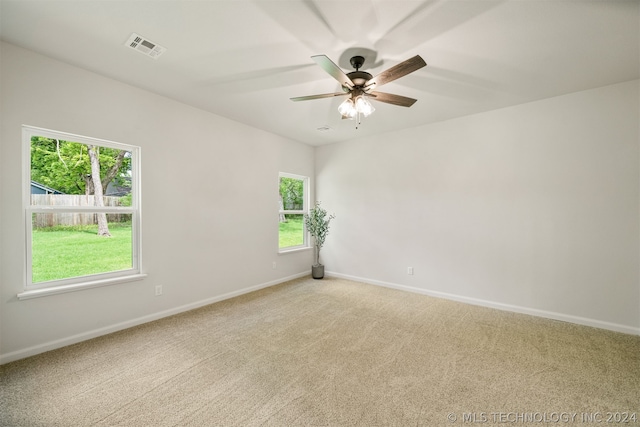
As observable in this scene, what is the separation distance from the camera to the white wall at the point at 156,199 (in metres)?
2.26

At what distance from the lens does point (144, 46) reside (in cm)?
223

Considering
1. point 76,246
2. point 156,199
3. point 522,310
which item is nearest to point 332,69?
point 156,199

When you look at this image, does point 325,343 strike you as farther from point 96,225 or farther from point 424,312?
point 96,225

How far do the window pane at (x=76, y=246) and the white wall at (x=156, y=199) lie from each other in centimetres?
16

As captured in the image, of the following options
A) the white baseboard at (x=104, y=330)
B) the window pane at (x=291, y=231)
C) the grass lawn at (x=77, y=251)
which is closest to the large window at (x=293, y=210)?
the window pane at (x=291, y=231)

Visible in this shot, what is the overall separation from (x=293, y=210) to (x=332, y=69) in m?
3.52

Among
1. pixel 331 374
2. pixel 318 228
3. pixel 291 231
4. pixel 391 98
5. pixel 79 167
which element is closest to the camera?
pixel 331 374

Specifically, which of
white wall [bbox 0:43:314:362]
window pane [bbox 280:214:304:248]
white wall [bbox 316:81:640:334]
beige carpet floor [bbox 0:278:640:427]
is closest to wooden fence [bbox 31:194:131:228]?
white wall [bbox 0:43:314:362]

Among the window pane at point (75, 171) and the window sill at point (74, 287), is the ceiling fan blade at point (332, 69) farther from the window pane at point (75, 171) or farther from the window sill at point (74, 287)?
the window sill at point (74, 287)

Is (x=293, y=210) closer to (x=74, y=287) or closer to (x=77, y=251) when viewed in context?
(x=77, y=251)

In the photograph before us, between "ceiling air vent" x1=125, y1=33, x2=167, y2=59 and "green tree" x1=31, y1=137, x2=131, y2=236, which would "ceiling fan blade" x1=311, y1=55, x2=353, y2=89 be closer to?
"ceiling air vent" x1=125, y1=33, x2=167, y2=59

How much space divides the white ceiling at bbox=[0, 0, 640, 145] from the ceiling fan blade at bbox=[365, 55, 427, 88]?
30 centimetres

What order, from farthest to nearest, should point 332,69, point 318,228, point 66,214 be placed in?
point 318,228
point 66,214
point 332,69

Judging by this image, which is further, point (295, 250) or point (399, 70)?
point (295, 250)
